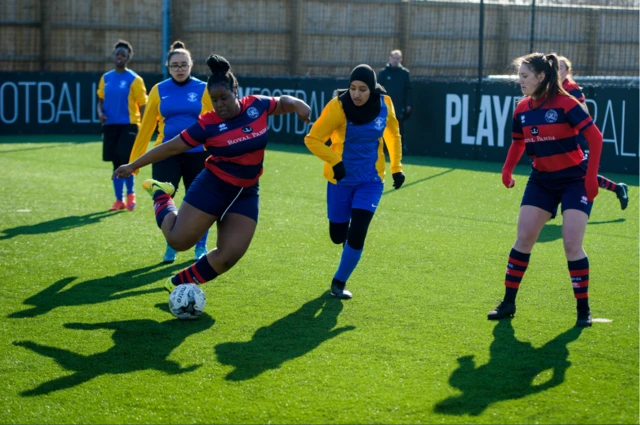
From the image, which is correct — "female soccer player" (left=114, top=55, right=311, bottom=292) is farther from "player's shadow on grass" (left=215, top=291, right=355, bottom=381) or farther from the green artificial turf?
"player's shadow on grass" (left=215, top=291, right=355, bottom=381)

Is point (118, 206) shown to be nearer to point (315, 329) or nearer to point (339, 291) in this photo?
point (339, 291)

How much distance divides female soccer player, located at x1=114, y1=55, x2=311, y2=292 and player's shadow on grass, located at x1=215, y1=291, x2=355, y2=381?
26.8 inches

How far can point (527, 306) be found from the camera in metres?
7.32

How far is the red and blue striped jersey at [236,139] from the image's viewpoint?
6.89 m

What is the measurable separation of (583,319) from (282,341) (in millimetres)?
2194

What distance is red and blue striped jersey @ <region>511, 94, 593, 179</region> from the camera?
21.6 ft

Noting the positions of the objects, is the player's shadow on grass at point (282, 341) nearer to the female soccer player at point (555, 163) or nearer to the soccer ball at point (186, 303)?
the soccer ball at point (186, 303)

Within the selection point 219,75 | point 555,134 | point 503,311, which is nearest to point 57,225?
point 219,75

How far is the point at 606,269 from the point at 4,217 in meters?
7.00

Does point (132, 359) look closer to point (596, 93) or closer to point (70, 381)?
point (70, 381)

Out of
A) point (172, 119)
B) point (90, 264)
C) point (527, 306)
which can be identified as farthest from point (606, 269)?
point (90, 264)

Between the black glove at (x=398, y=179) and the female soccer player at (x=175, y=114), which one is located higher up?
the female soccer player at (x=175, y=114)

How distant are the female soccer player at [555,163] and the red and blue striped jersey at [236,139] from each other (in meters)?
1.92

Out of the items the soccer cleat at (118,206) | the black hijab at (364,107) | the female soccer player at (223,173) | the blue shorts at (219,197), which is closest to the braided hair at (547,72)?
the black hijab at (364,107)
